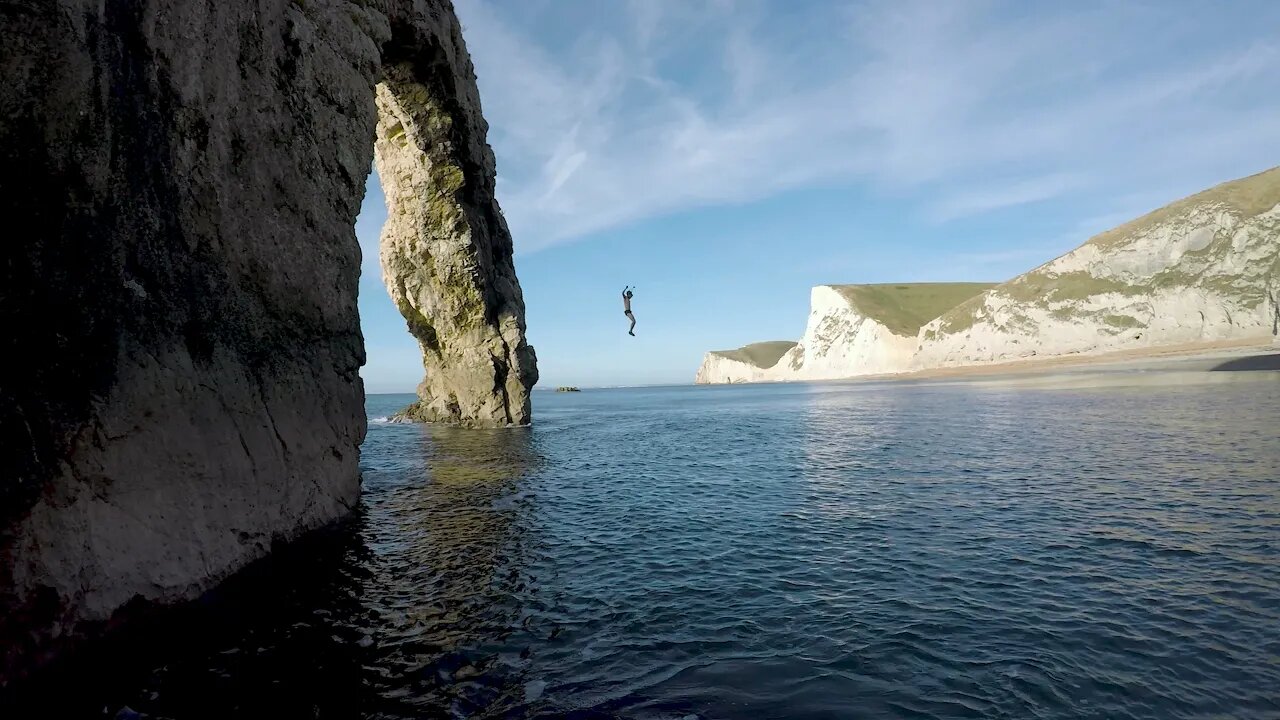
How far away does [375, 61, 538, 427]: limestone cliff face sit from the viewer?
36969mm

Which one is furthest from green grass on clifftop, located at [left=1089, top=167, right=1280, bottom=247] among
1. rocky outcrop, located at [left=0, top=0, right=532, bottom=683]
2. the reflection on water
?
rocky outcrop, located at [left=0, top=0, right=532, bottom=683]

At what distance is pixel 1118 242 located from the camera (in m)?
121

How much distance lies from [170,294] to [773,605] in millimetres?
12277

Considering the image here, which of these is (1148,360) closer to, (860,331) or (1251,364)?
(1251,364)

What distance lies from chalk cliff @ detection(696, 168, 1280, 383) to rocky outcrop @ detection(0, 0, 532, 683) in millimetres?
125309

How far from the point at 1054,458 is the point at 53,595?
29.7m

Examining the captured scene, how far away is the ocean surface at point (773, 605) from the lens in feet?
23.0

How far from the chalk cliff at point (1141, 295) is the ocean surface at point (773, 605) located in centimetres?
10917

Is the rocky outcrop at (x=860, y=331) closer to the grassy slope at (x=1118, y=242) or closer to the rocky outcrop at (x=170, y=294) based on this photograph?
the grassy slope at (x=1118, y=242)

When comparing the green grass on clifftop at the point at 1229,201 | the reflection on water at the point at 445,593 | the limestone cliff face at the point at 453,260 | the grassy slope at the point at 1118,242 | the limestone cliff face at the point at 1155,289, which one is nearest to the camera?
the reflection on water at the point at 445,593

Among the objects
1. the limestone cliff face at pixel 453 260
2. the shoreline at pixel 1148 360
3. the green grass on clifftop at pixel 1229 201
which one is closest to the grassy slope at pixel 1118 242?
the green grass on clifftop at pixel 1229 201

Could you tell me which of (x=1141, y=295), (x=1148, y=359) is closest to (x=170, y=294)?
(x=1148, y=359)

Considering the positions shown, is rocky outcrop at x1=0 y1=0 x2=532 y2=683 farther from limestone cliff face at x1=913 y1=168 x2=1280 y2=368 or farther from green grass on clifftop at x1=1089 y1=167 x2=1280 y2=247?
green grass on clifftop at x1=1089 y1=167 x2=1280 y2=247

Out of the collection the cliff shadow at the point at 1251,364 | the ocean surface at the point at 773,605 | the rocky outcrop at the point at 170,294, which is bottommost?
the ocean surface at the point at 773,605
